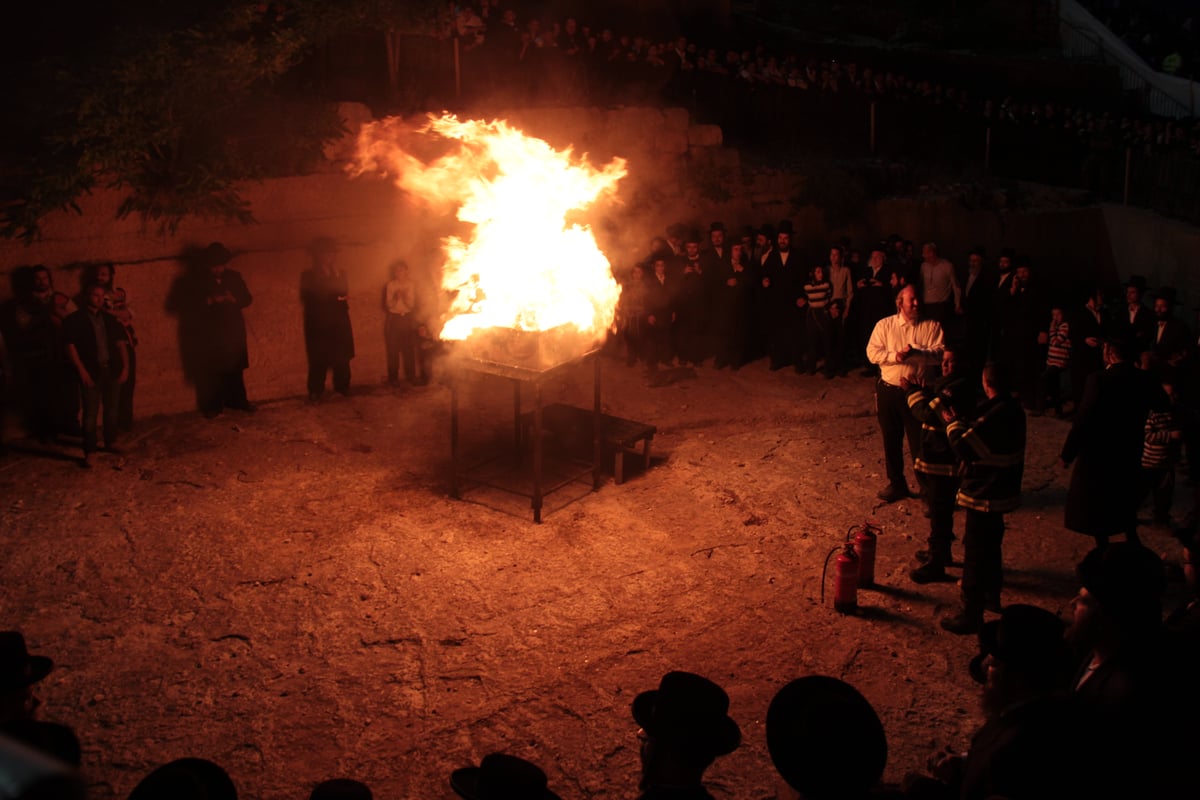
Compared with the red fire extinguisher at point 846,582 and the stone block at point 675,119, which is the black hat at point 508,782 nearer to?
the red fire extinguisher at point 846,582

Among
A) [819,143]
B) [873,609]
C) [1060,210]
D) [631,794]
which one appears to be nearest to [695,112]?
[819,143]

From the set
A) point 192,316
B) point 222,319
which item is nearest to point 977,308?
point 222,319

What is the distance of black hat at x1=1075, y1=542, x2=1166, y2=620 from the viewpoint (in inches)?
184

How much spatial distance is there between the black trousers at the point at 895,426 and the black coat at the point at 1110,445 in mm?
1493

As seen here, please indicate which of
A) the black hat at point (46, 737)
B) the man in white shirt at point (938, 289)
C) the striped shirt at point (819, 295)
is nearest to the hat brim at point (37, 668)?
the black hat at point (46, 737)

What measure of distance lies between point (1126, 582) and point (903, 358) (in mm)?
5130

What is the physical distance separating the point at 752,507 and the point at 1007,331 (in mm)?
4729

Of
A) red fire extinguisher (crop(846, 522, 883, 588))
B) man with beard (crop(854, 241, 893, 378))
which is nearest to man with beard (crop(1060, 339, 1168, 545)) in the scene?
red fire extinguisher (crop(846, 522, 883, 588))

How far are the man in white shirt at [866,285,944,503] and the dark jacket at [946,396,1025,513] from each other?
1840 millimetres

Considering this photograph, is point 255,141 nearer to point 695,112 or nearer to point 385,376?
point 385,376

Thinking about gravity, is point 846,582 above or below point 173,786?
below

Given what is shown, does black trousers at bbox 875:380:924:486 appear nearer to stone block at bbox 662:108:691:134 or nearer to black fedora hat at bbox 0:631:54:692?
stone block at bbox 662:108:691:134

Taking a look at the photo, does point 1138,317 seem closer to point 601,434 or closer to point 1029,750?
point 601,434

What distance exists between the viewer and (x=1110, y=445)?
8336 millimetres
